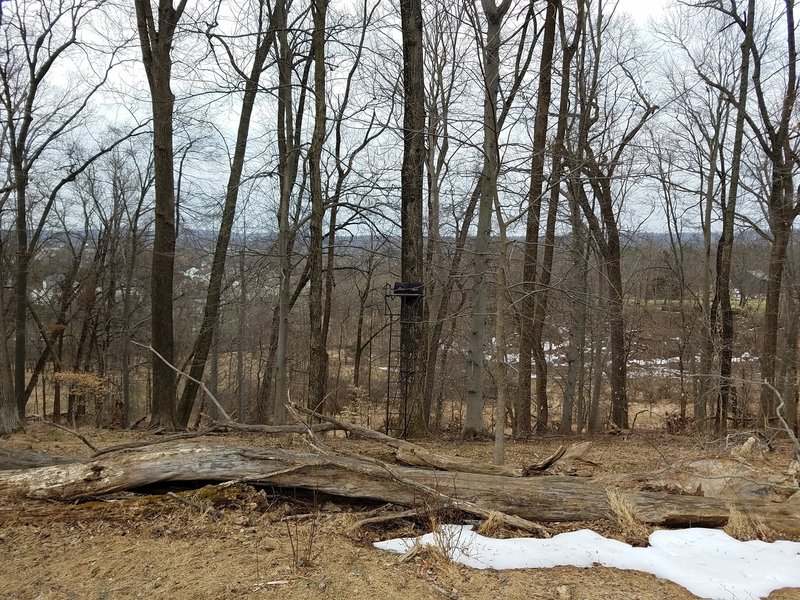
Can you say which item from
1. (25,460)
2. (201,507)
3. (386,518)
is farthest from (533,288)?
(25,460)

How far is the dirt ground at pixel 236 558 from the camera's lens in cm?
325

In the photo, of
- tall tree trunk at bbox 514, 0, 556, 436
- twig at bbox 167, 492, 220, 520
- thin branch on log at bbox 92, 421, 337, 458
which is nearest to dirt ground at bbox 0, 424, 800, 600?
twig at bbox 167, 492, 220, 520

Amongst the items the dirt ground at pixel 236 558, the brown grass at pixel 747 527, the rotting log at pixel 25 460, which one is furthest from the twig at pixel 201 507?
the brown grass at pixel 747 527

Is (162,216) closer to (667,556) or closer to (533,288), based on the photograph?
(533,288)

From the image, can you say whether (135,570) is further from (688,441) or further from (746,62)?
(746,62)

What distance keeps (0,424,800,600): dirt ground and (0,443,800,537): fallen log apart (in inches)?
5.5

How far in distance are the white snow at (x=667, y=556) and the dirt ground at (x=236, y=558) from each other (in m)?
0.11

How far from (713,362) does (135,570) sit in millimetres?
13160

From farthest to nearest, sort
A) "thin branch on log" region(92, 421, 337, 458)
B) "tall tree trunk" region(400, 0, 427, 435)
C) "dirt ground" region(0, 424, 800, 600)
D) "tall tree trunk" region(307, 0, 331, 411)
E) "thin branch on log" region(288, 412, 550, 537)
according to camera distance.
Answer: "tall tree trunk" region(307, 0, 331, 411) → "tall tree trunk" region(400, 0, 427, 435) → "thin branch on log" region(92, 421, 337, 458) → "thin branch on log" region(288, 412, 550, 537) → "dirt ground" region(0, 424, 800, 600)

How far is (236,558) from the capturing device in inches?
143

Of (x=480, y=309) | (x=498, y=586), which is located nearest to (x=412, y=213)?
(x=480, y=309)

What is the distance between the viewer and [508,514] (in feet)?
14.4

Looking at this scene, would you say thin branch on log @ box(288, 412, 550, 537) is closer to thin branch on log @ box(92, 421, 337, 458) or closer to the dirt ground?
the dirt ground

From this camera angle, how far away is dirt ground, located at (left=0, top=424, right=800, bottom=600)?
3.25 meters
